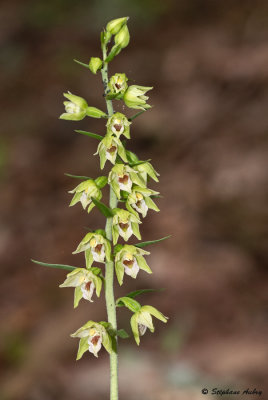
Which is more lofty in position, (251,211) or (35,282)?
(251,211)

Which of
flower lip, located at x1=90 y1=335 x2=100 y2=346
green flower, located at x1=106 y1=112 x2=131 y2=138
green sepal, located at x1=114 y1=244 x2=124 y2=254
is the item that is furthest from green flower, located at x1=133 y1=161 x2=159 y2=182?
flower lip, located at x1=90 y1=335 x2=100 y2=346

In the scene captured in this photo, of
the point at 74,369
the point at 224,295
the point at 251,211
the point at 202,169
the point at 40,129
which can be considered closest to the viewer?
the point at 74,369

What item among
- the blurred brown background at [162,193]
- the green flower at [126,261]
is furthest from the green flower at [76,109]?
the blurred brown background at [162,193]

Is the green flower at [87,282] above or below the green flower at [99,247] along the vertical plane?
below

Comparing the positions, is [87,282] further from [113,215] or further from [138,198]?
[138,198]

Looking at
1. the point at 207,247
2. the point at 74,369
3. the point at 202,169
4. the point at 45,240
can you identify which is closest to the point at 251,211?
the point at 207,247

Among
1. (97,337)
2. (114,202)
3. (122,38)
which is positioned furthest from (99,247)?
(122,38)

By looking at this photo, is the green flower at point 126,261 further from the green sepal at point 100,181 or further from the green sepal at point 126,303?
the green sepal at point 100,181

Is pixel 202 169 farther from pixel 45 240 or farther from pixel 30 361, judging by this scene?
pixel 30 361
